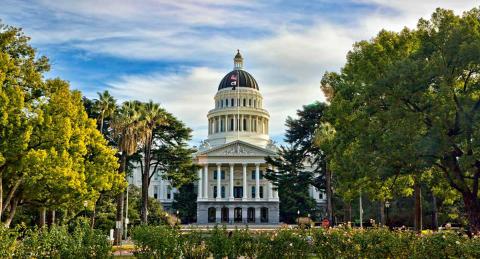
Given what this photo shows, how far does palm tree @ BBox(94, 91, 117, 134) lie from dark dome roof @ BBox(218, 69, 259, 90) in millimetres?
68702

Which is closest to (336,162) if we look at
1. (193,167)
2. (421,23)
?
(421,23)

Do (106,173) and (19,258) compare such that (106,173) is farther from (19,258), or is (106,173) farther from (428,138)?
(428,138)

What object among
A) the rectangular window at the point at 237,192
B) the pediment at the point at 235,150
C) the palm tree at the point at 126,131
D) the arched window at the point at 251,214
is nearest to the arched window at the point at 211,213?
the rectangular window at the point at 237,192

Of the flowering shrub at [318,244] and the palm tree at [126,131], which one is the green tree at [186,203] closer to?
the palm tree at [126,131]

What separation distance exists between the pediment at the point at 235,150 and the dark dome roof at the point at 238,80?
67.8ft

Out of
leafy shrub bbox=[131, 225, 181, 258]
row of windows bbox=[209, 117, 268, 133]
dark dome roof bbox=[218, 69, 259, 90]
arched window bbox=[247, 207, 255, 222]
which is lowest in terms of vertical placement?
leafy shrub bbox=[131, 225, 181, 258]

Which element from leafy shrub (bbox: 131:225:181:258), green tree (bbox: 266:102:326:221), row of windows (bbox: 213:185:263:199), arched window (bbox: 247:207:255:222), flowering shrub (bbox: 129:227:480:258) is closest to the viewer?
flowering shrub (bbox: 129:227:480:258)

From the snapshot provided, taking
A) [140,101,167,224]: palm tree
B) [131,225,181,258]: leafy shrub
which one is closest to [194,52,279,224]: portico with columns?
[140,101,167,224]: palm tree

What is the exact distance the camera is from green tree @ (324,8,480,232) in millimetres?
22219

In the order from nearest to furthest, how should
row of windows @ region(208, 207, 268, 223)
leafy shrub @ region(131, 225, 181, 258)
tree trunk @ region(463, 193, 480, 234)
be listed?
leafy shrub @ region(131, 225, 181, 258)
tree trunk @ region(463, 193, 480, 234)
row of windows @ region(208, 207, 268, 223)

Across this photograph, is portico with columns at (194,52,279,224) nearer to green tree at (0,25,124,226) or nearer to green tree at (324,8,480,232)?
green tree at (0,25,124,226)

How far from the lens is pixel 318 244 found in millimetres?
17281

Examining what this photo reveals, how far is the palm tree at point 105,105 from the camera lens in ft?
137

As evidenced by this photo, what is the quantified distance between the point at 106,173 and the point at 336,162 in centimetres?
1449
